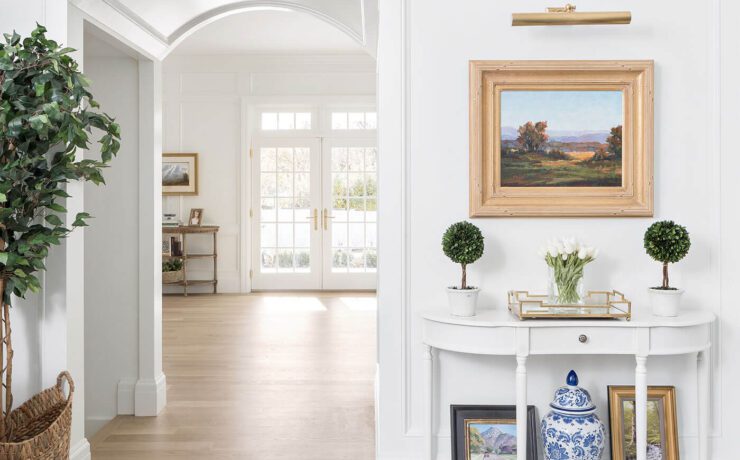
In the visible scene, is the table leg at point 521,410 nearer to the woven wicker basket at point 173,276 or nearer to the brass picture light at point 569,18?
the brass picture light at point 569,18

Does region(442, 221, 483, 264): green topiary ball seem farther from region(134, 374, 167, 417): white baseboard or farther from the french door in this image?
the french door

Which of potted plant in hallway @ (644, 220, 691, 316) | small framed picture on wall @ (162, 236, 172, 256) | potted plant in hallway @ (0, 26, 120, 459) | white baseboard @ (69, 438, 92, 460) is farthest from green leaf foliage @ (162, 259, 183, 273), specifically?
potted plant in hallway @ (644, 220, 691, 316)

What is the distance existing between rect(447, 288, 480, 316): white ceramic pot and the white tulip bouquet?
33 centimetres

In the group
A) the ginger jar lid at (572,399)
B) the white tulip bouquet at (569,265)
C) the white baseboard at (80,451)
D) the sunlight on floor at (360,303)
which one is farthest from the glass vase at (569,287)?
the sunlight on floor at (360,303)

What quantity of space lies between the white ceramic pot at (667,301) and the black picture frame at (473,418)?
0.70 meters

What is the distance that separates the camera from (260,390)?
4.34 meters

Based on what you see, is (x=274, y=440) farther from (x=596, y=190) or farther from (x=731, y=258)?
(x=731, y=258)

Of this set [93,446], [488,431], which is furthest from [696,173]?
[93,446]

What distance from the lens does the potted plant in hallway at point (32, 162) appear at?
2.34m

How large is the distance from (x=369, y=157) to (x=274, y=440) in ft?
19.3

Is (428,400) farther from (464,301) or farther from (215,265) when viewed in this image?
(215,265)

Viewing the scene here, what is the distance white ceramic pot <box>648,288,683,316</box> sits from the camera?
2601 mm

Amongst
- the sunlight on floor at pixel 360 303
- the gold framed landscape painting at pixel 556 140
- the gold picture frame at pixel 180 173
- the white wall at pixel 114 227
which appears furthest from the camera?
the gold picture frame at pixel 180 173

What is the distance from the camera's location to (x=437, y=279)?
2.89m
